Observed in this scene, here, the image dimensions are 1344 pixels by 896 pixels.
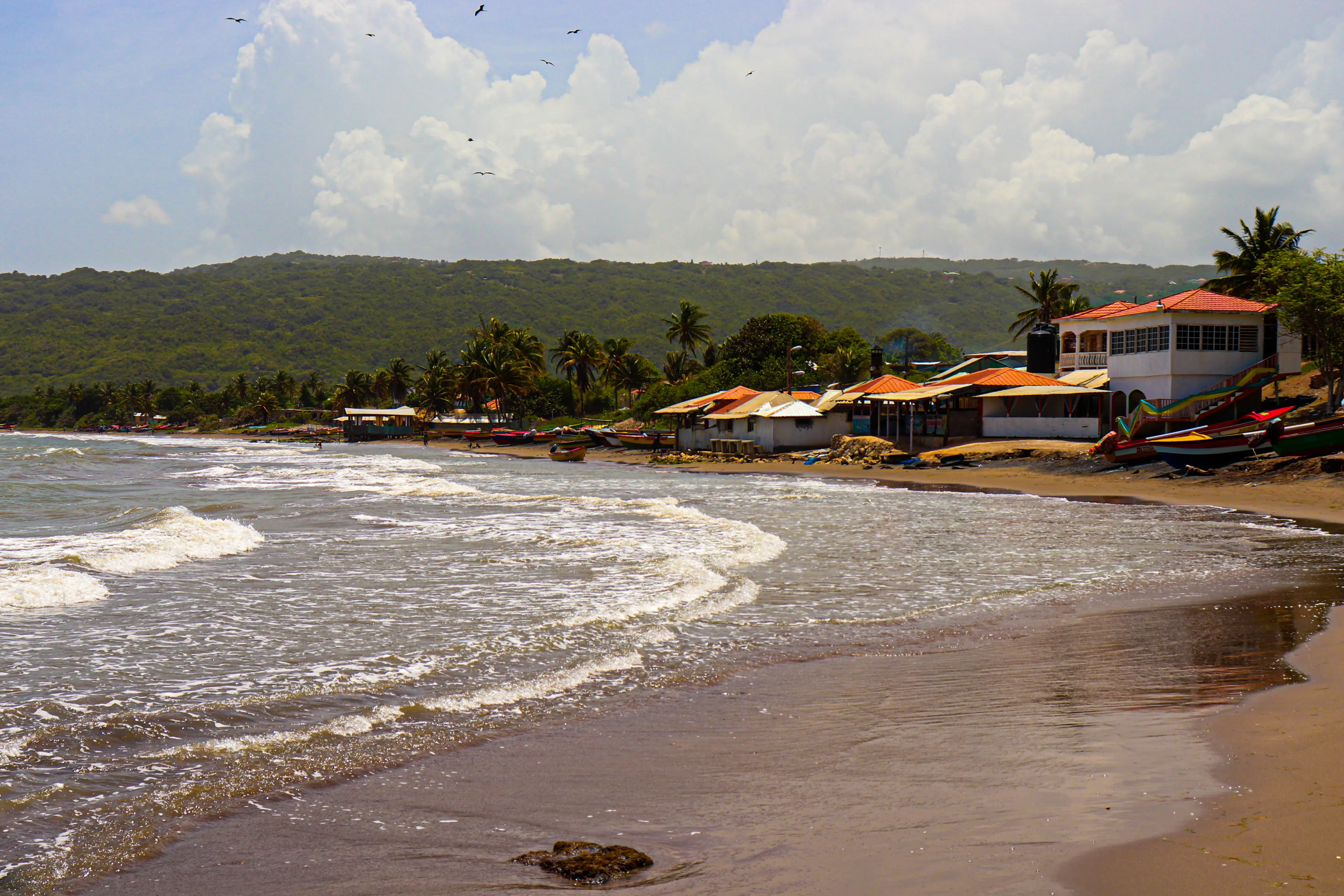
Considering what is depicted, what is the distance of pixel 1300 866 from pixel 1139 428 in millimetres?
34726

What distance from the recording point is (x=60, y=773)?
20.1ft

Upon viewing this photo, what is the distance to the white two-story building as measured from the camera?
38.6 m

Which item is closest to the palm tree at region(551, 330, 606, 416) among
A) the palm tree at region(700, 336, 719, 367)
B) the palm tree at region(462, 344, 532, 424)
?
the palm tree at region(462, 344, 532, 424)

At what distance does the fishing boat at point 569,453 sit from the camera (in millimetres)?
60250

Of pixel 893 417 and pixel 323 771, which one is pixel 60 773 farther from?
pixel 893 417

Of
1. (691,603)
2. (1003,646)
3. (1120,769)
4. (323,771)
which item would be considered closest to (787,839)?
(1120,769)

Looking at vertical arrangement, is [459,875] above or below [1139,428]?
below

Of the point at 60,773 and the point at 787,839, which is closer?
the point at 787,839

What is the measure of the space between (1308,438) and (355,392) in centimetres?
11769

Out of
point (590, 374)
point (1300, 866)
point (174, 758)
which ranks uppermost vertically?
point (590, 374)

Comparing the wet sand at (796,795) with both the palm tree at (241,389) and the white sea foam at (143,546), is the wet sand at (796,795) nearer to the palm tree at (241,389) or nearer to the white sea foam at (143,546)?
the white sea foam at (143,546)

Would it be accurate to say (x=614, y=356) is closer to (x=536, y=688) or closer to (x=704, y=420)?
(x=704, y=420)

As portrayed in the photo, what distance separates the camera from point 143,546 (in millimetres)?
16625

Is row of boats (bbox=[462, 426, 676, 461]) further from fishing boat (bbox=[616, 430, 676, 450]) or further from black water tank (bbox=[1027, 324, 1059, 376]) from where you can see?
black water tank (bbox=[1027, 324, 1059, 376])
